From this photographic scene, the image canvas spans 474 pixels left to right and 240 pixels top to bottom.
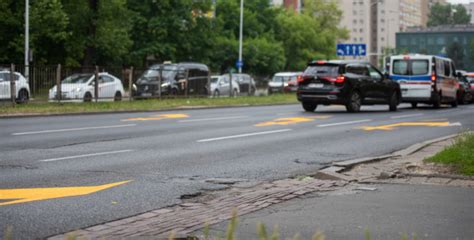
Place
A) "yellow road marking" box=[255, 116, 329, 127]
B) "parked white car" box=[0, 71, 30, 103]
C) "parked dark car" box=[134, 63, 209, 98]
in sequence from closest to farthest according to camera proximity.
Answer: "yellow road marking" box=[255, 116, 329, 127] → "parked white car" box=[0, 71, 30, 103] → "parked dark car" box=[134, 63, 209, 98]

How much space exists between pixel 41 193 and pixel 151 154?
15.1 ft

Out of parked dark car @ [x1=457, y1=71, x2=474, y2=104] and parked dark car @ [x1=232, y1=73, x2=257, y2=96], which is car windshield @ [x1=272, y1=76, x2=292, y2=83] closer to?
parked dark car @ [x1=232, y1=73, x2=257, y2=96]

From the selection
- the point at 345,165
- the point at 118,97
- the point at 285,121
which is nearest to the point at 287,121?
the point at 285,121

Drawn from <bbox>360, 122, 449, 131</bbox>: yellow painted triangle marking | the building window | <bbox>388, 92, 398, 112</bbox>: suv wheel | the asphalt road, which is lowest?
<bbox>360, 122, 449, 131</bbox>: yellow painted triangle marking

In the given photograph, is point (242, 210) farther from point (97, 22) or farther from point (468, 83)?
point (97, 22)

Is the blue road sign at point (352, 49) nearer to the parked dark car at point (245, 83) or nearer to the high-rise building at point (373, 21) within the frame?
the parked dark car at point (245, 83)

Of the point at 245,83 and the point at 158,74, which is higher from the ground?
the point at 158,74

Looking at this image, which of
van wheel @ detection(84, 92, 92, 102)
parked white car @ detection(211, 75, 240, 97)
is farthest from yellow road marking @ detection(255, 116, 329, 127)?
parked white car @ detection(211, 75, 240, 97)

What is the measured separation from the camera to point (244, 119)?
79.0 feet

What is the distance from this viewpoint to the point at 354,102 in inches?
1135

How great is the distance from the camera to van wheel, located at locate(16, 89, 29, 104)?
2970cm

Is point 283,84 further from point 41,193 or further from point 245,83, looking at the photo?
point 41,193

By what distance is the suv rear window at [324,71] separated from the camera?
28.1m

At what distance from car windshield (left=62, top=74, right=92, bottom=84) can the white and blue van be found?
1255 cm
